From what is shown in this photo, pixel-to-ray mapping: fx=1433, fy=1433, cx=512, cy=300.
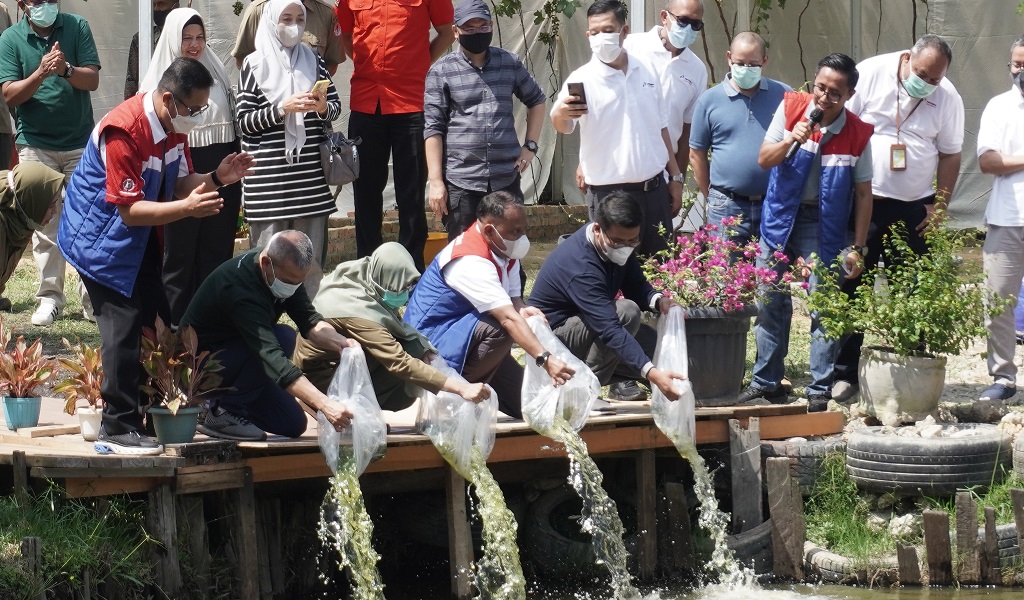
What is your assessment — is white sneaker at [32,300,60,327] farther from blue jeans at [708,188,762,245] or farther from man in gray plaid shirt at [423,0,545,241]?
blue jeans at [708,188,762,245]

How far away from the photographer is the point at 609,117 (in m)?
7.66

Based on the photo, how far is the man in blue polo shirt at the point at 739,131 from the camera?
7.70 m

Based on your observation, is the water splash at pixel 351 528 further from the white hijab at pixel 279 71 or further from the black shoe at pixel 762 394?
the black shoe at pixel 762 394

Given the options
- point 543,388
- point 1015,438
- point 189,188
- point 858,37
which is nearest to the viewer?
point 189,188

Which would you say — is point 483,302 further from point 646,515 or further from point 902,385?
point 902,385

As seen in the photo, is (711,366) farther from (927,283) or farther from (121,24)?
(121,24)

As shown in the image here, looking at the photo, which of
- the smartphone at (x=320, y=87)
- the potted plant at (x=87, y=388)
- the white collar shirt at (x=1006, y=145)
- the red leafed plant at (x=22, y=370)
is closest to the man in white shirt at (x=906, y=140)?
the white collar shirt at (x=1006, y=145)

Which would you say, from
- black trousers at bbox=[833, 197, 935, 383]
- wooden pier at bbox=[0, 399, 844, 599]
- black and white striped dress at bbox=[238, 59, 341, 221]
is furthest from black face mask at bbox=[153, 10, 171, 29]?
black trousers at bbox=[833, 197, 935, 383]

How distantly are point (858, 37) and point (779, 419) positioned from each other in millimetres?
5857

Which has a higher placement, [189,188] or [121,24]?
[121,24]

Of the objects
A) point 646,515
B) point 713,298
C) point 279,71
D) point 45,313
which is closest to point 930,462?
point 713,298

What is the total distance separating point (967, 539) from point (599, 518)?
1.74 meters

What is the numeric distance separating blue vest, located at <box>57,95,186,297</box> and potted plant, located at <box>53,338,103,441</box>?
501 millimetres

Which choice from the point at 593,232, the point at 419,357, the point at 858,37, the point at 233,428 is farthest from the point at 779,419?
Result: the point at 858,37
